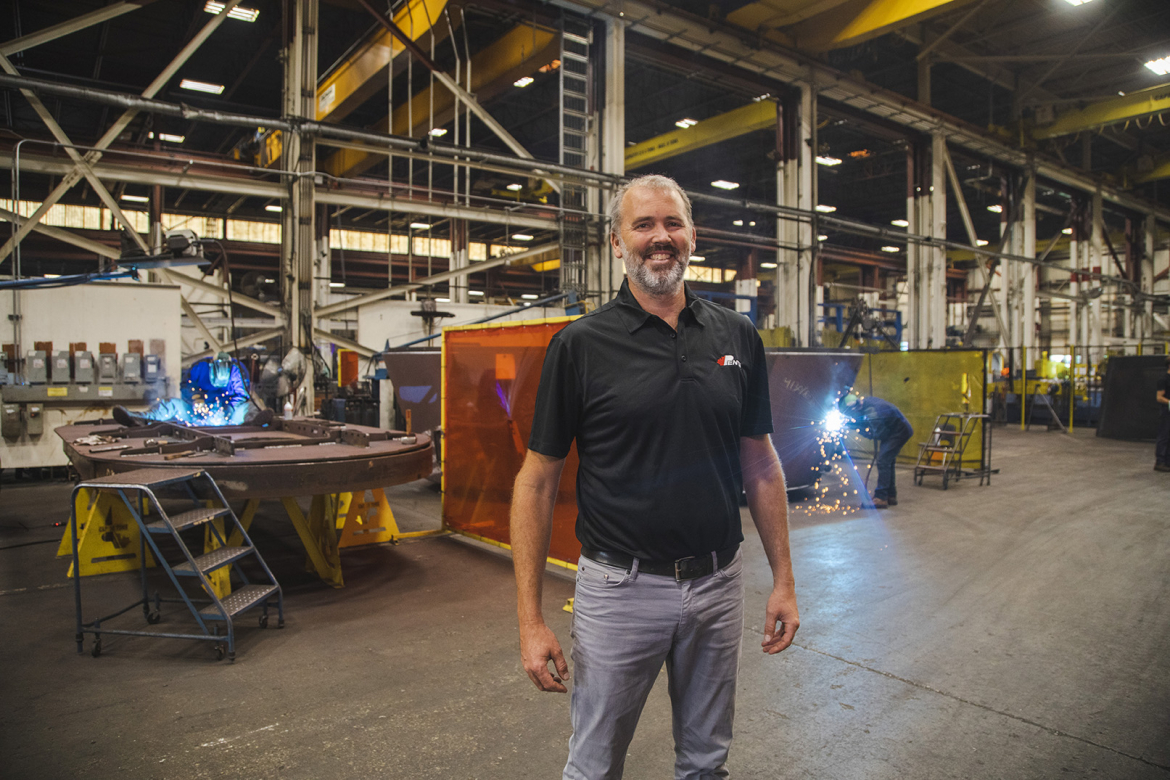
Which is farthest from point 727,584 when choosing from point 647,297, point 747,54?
point 747,54

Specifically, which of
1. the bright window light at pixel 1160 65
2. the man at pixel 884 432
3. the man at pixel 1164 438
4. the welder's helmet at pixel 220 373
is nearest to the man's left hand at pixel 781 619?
the welder's helmet at pixel 220 373

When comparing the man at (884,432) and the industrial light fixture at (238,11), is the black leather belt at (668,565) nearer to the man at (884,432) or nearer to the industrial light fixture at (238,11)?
the man at (884,432)

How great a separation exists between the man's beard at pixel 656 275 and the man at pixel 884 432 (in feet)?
22.7

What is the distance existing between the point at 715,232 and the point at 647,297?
39.8 feet

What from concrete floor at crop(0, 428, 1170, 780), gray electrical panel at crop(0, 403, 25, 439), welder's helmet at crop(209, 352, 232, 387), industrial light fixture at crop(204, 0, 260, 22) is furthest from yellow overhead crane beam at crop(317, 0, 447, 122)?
concrete floor at crop(0, 428, 1170, 780)

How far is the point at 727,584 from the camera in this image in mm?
1758

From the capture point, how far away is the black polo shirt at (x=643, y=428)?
167 cm

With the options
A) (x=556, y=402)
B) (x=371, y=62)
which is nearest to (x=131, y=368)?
(x=371, y=62)

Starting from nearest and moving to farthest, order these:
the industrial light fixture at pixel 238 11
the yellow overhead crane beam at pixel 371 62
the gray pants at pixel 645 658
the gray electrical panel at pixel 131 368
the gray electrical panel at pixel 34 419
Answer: the gray pants at pixel 645 658
the gray electrical panel at pixel 34 419
the gray electrical panel at pixel 131 368
the industrial light fixture at pixel 238 11
the yellow overhead crane beam at pixel 371 62

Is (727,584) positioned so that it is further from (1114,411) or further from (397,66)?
(1114,411)

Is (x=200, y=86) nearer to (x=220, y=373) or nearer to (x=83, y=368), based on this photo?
(x=83, y=368)

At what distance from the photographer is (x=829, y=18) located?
1337cm

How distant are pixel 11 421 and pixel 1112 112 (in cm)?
2320

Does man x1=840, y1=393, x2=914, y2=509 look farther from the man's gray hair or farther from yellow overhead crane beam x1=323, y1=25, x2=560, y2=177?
yellow overhead crane beam x1=323, y1=25, x2=560, y2=177
